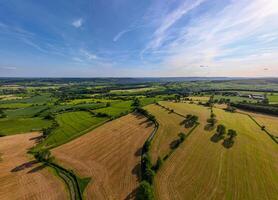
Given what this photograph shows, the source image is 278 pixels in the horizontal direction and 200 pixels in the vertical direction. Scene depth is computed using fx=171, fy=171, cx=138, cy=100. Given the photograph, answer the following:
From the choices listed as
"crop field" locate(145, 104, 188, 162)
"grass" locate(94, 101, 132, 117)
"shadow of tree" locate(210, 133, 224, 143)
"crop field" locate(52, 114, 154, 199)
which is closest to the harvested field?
"crop field" locate(52, 114, 154, 199)

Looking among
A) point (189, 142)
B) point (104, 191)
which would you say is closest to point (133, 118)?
point (189, 142)

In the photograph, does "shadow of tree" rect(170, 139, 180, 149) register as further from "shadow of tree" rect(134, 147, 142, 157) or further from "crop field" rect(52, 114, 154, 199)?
"crop field" rect(52, 114, 154, 199)

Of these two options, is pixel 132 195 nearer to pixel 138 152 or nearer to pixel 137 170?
pixel 137 170

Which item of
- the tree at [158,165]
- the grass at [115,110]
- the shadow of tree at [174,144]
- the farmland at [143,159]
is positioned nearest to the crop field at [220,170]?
the farmland at [143,159]

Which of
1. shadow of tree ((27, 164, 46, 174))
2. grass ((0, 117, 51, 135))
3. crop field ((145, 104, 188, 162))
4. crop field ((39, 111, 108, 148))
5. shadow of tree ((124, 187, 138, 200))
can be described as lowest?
grass ((0, 117, 51, 135))

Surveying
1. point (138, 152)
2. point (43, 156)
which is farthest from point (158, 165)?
point (43, 156)
